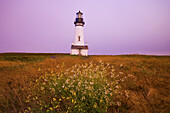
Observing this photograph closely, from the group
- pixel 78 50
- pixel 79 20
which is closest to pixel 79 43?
pixel 78 50

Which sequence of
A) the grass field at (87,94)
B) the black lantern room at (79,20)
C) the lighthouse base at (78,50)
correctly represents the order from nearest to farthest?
the grass field at (87,94)
the lighthouse base at (78,50)
the black lantern room at (79,20)

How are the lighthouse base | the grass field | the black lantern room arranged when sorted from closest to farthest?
the grass field < the lighthouse base < the black lantern room

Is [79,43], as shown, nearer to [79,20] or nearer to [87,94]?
[79,20]

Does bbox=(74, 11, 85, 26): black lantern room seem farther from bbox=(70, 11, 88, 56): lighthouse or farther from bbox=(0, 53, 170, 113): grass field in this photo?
bbox=(0, 53, 170, 113): grass field

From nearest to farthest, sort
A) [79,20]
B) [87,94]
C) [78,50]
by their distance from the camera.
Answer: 1. [87,94]
2. [78,50]
3. [79,20]

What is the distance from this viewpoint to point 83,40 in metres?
36.8

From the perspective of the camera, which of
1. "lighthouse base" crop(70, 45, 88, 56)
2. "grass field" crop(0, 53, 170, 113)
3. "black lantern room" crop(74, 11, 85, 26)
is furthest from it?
"black lantern room" crop(74, 11, 85, 26)

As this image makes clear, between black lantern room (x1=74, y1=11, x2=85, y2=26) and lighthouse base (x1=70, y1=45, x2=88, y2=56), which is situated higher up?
black lantern room (x1=74, y1=11, x2=85, y2=26)

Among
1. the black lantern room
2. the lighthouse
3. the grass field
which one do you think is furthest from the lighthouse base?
the grass field

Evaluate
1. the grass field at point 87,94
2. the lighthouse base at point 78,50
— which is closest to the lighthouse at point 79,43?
the lighthouse base at point 78,50

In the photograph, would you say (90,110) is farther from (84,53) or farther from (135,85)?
(84,53)

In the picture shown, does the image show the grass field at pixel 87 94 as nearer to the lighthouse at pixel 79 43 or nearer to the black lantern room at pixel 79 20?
the lighthouse at pixel 79 43

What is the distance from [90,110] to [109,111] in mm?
577

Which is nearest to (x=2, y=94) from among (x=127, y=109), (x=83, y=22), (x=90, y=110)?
(x=90, y=110)
